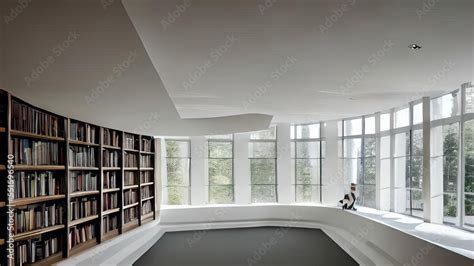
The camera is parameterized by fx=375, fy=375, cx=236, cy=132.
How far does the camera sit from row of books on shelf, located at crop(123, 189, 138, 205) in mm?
8031

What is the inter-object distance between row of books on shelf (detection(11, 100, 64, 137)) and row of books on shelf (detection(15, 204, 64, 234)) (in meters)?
0.96

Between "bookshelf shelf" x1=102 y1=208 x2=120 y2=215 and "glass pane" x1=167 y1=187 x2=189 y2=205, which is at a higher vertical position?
"bookshelf shelf" x1=102 y1=208 x2=120 y2=215

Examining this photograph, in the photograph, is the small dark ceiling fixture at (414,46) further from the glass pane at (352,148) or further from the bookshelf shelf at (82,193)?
the glass pane at (352,148)

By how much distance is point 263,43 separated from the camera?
146 inches

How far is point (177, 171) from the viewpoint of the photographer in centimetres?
1193

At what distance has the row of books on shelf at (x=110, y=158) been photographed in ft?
23.1

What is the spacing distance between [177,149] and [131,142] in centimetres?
350

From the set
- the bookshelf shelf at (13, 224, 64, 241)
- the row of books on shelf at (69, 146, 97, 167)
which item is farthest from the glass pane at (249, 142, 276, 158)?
the bookshelf shelf at (13, 224, 64, 241)

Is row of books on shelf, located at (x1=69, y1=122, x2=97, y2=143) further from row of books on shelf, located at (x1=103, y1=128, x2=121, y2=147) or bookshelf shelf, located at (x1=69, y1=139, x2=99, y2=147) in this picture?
row of books on shelf, located at (x1=103, y1=128, x2=121, y2=147)

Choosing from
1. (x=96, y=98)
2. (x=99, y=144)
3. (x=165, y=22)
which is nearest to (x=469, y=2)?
(x=165, y=22)

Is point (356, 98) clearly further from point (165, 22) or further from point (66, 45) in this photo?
point (66, 45)

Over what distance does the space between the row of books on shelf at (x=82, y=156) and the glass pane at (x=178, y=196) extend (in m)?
5.45

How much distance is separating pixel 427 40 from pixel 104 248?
18.7 feet

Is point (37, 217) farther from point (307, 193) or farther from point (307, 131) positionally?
point (307, 131)
